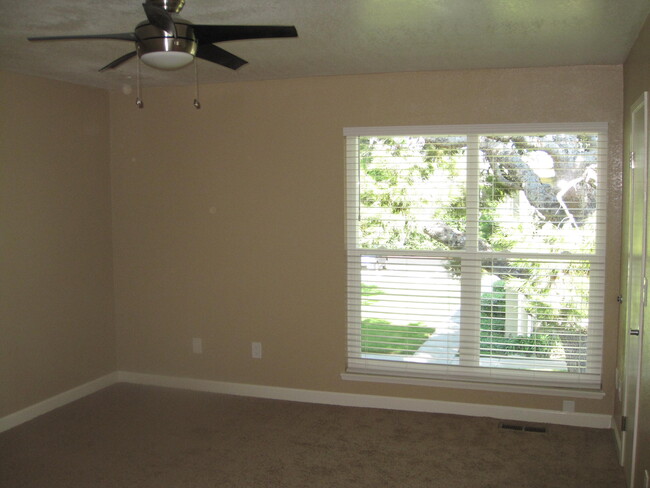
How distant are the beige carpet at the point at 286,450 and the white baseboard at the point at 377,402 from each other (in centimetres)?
8

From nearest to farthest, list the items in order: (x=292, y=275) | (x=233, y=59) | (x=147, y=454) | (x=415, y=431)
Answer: (x=233, y=59)
(x=147, y=454)
(x=415, y=431)
(x=292, y=275)

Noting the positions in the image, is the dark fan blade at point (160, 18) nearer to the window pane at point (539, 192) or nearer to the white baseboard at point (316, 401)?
the window pane at point (539, 192)

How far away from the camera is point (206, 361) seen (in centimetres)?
488

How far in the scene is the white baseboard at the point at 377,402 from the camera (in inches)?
159

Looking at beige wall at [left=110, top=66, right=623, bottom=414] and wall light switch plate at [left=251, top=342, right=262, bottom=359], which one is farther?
wall light switch plate at [left=251, top=342, right=262, bottom=359]

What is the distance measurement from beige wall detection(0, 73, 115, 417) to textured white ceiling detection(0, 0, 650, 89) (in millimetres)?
401

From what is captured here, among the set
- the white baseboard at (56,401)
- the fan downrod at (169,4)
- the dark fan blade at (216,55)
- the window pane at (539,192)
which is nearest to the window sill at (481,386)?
the window pane at (539,192)

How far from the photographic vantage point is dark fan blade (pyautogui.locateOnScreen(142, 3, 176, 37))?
1.92 meters

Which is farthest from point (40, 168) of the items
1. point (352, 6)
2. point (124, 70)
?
point (352, 6)

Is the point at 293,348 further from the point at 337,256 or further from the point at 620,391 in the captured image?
the point at 620,391

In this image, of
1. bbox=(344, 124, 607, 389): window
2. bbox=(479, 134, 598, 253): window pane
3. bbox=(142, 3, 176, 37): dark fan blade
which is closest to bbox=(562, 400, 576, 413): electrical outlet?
bbox=(344, 124, 607, 389): window

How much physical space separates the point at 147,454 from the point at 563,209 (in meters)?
3.28

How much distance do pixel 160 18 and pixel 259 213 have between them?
2.73m

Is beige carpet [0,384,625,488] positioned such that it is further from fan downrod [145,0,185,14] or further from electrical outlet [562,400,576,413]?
fan downrod [145,0,185,14]
